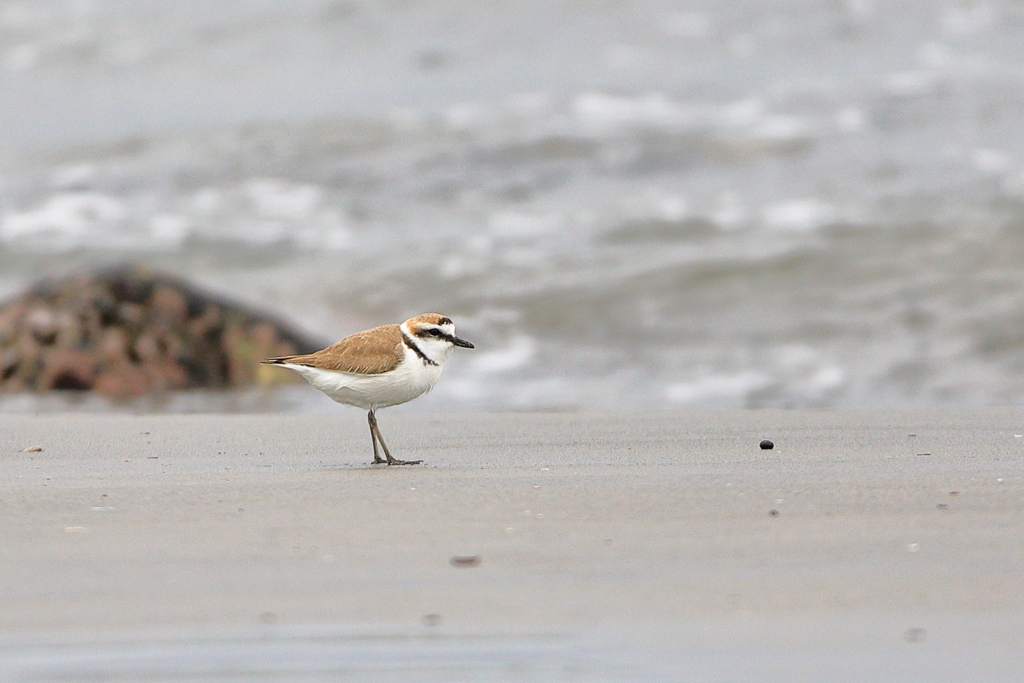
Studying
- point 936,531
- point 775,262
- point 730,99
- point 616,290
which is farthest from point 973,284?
point 936,531

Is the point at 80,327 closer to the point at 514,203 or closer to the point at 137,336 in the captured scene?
the point at 137,336

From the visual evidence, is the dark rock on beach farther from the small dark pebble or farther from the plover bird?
the small dark pebble

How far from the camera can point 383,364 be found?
5633 millimetres

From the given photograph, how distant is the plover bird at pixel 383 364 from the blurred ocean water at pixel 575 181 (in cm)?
315

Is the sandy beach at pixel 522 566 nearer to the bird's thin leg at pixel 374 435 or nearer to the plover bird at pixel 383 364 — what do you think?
the bird's thin leg at pixel 374 435

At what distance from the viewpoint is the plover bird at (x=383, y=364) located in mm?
5641

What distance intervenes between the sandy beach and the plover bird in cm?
35

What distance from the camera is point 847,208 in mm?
14188

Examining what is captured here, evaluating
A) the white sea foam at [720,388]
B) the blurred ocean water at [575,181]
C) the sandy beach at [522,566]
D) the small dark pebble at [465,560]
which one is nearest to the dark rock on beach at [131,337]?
the blurred ocean water at [575,181]

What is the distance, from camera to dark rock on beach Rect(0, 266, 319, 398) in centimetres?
973

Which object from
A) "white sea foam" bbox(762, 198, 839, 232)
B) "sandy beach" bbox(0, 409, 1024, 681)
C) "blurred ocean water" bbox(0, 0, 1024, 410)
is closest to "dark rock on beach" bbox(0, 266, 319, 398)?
"blurred ocean water" bbox(0, 0, 1024, 410)

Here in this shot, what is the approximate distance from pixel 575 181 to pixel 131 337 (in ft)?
24.4

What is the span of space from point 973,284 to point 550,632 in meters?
9.88

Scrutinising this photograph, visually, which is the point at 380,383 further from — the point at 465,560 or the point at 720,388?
the point at 720,388
